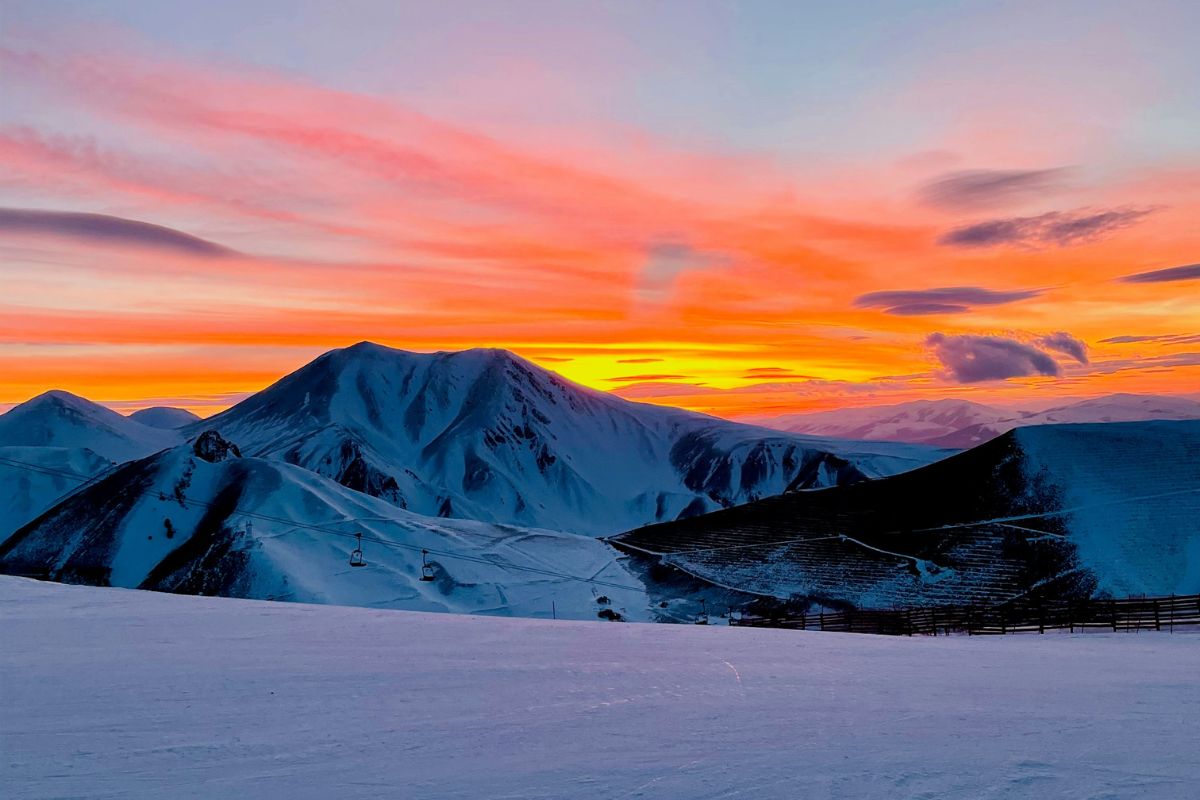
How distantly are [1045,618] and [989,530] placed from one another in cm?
4474

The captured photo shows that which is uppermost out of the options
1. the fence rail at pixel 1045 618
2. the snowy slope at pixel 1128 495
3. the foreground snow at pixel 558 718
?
the snowy slope at pixel 1128 495

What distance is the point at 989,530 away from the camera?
91188 mm

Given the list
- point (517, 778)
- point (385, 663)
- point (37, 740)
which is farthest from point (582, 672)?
point (37, 740)

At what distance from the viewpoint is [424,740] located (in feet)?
41.6

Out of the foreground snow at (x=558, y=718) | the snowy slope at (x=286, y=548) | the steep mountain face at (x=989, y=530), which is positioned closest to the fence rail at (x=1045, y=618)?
the foreground snow at (x=558, y=718)

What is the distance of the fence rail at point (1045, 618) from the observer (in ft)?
145

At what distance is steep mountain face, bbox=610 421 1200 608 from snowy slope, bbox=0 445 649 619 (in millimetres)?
13439

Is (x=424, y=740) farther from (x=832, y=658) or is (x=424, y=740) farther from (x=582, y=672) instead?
(x=832, y=658)

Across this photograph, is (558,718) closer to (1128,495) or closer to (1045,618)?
(1045,618)

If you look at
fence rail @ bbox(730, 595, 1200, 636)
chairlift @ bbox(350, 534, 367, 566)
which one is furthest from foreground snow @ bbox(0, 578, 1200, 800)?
chairlift @ bbox(350, 534, 367, 566)

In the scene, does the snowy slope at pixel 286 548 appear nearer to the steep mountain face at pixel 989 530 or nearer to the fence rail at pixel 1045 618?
the steep mountain face at pixel 989 530

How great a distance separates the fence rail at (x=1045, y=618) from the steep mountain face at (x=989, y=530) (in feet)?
84.0

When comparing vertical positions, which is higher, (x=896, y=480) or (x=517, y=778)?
(x=896, y=480)

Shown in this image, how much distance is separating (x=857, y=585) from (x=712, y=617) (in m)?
13.6
